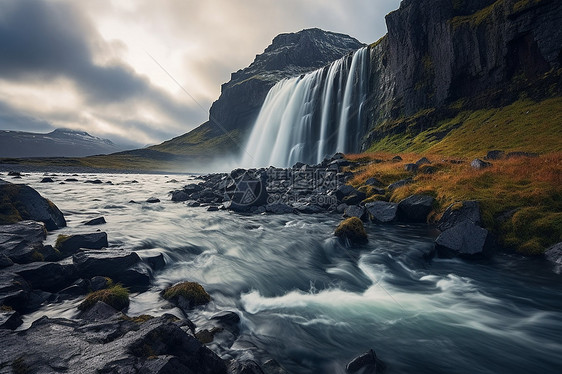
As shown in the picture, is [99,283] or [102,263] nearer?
[99,283]

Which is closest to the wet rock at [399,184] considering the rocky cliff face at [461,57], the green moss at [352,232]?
the green moss at [352,232]

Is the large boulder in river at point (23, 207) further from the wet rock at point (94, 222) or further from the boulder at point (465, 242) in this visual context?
the boulder at point (465, 242)

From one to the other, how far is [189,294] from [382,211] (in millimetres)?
12822

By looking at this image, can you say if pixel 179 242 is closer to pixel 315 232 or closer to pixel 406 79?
pixel 315 232

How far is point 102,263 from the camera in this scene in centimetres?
875

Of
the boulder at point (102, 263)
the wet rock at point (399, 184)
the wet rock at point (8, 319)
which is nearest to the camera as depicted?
the wet rock at point (8, 319)

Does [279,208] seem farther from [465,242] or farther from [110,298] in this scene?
[110,298]

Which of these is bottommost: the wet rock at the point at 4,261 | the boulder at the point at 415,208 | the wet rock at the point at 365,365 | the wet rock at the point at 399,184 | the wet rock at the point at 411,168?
the wet rock at the point at 365,365

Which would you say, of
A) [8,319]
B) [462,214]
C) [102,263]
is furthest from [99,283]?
[462,214]

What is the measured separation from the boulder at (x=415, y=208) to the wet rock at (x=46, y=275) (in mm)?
16176

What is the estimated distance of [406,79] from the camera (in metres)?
59.8

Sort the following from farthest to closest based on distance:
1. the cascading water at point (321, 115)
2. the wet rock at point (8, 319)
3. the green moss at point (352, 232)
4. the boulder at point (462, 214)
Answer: the cascading water at point (321, 115), the green moss at point (352, 232), the boulder at point (462, 214), the wet rock at point (8, 319)

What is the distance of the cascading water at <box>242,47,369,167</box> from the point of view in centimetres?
7188

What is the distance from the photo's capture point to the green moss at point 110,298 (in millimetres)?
6803
